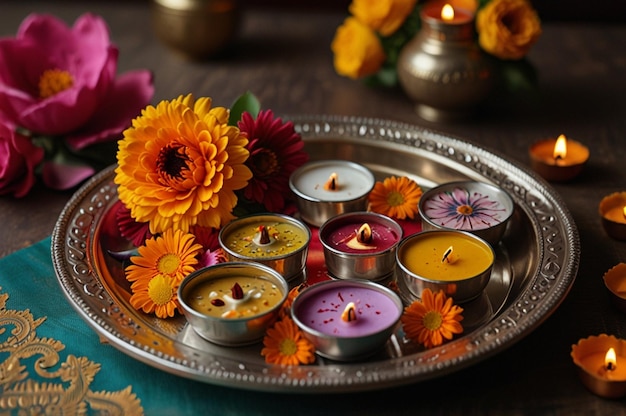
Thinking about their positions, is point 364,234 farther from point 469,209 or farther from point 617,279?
point 617,279

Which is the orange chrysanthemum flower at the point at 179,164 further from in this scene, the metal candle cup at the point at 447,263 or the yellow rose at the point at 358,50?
the yellow rose at the point at 358,50

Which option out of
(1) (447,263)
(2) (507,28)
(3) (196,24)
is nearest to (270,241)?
(1) (447,263)

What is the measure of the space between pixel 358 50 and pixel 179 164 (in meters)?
0.55

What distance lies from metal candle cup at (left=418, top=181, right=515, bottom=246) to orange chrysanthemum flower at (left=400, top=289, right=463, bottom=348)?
14 centimetres

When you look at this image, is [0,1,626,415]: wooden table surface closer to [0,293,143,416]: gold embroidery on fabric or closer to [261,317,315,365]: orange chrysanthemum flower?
[261,317,315,365]: orange chrysanthemum flower

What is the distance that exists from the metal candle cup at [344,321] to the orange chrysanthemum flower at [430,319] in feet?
0.08

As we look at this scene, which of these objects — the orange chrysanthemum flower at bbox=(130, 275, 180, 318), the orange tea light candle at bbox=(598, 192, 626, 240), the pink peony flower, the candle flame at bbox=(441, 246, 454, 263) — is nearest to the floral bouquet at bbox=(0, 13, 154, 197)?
the pink peony flower

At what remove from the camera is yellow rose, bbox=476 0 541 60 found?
1.30m

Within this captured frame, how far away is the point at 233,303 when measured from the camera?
874 mm

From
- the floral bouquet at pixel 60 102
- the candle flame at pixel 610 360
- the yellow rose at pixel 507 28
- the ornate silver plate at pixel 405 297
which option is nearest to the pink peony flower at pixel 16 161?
the floral bouquet at pixel 60 102

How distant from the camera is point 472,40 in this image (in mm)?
1344

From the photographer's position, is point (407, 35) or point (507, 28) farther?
point (407, 35)

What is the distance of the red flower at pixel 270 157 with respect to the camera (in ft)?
3.45

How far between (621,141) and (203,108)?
29.2 inches
